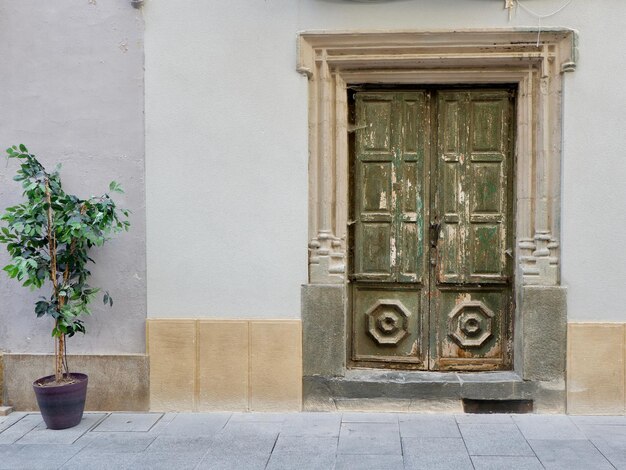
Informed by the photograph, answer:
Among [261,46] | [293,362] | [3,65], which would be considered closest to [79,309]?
[293,362]

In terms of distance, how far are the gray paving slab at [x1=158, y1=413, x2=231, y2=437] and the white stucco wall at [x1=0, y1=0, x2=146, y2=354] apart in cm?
70

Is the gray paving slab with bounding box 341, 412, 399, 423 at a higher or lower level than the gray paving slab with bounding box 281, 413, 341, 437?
higher

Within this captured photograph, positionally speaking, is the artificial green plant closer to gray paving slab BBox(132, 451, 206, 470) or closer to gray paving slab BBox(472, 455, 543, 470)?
gray paving slab BBox(132, 451, 206, 470)

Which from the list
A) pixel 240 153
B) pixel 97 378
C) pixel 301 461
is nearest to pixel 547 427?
pixel 301 461

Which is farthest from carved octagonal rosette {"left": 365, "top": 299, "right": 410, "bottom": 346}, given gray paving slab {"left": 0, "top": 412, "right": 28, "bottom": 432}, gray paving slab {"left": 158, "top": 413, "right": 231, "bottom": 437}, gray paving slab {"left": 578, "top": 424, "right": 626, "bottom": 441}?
gray paving slab {"left": 0, "top": 412, "right": 28, "bottom": 432}

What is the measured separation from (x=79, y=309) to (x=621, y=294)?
425 centimetres

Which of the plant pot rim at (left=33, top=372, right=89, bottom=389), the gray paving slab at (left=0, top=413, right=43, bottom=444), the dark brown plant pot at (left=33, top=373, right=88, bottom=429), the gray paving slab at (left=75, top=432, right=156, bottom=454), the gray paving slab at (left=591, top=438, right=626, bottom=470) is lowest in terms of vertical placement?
the gray paving slab at (left=0, top=413, right=43, bottom=444)

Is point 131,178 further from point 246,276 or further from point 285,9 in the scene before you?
point 285,9

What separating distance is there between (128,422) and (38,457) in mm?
796

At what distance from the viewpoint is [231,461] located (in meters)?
4.12

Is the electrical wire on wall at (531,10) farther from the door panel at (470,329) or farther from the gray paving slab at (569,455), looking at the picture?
the gray paving slab at (569,455)

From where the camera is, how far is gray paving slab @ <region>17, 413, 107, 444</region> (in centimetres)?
454

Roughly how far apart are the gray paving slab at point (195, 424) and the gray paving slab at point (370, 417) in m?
0.96

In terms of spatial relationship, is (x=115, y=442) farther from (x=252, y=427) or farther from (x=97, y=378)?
(x=252, y=427)
